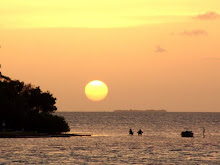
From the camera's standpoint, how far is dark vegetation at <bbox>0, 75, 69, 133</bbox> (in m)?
169

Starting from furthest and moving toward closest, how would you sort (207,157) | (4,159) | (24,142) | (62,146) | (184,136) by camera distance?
(184,136) → (24,142) → (62,146) → (207,157) → (4,159)

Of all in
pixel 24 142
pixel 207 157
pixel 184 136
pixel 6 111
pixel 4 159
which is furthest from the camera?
pixel 184 136

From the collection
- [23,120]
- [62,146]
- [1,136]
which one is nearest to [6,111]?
[23,120]

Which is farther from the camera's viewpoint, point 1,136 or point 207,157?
point 1,136

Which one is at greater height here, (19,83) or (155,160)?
(19,83)

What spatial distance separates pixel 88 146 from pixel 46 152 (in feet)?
63.1

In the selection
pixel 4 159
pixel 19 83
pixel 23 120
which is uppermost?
pixel 19 83

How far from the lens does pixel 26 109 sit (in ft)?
587

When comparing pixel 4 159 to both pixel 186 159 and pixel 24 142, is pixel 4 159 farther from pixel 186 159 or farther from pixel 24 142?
pixel 24 142

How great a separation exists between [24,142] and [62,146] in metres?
12.8

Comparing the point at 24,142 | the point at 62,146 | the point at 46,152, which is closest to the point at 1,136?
the point at 24,142

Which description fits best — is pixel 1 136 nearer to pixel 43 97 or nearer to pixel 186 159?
pixel 43 97

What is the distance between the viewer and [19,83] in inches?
7638

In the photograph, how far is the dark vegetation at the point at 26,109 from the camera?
169 meters
